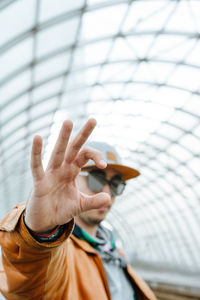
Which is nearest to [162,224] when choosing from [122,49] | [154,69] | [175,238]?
[175,238]

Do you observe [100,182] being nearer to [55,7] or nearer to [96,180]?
[96,180]

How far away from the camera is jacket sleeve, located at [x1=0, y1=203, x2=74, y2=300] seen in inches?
78.1

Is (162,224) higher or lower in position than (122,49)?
lower

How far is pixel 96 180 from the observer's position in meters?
3.45

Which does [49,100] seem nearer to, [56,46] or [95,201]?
[56,46]

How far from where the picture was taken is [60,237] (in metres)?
2.04

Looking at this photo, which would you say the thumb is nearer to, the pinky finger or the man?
the man

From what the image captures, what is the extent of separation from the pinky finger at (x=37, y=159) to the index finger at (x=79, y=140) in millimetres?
208

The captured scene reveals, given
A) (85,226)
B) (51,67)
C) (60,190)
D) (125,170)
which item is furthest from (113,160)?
(51,67)

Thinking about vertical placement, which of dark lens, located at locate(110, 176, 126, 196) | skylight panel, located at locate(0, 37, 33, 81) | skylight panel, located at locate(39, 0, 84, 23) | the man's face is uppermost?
skylight panel, located at locate(39, 0, 84, 23)

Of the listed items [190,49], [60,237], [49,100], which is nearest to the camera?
[60,237]

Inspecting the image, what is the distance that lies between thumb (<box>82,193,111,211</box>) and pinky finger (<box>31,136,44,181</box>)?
1.13ft

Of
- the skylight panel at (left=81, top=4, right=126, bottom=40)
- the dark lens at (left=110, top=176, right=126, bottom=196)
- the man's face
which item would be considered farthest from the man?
the skylight panel at (left=81, top=4, right=126, bottom=40)

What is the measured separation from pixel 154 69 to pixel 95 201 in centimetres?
1954
